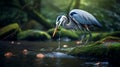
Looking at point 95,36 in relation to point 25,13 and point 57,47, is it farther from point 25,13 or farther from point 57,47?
point 25,13

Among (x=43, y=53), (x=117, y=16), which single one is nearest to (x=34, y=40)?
(x=43, y=53)

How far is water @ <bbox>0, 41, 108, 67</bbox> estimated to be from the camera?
4.96 meters

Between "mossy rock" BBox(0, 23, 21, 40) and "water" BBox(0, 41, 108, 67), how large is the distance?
0.43 feet

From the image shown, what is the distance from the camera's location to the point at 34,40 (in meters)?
6.09

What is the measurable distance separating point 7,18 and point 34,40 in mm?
636

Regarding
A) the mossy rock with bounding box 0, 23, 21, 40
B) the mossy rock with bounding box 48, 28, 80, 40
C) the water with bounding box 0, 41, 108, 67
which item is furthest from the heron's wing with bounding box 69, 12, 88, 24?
the mossy rock with bounding box 0, 23, 21, 40

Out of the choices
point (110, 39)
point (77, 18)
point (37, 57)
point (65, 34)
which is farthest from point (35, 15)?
point (110, 39)

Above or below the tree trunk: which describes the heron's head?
below

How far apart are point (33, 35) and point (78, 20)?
88cm

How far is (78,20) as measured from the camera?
Answer: 18.5ft

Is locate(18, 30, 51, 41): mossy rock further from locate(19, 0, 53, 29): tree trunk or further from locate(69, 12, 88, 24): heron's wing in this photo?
locate(69, 12, 88, 24): heron's wing

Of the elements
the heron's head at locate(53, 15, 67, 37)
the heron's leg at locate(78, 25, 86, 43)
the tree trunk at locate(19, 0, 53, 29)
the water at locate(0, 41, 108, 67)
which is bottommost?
the water at locate(0, 41, 108, 67)

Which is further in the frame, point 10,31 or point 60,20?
point 10,31

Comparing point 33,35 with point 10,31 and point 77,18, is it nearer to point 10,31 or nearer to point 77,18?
point 10,31
